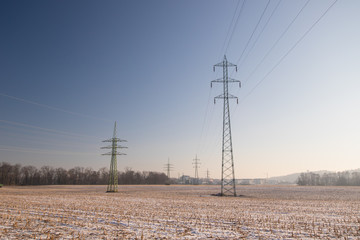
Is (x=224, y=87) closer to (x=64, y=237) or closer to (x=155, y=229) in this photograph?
(x=155, y=229)

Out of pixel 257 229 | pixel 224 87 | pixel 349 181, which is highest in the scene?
pixel 224 87

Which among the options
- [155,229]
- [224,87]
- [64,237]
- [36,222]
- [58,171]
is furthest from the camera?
[58,171]

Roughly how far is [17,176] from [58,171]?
26334mm

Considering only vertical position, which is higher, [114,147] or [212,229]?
[114,147]

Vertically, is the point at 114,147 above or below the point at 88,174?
above

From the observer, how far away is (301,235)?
12023 mm

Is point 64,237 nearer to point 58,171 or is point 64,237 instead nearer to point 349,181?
point 58,171

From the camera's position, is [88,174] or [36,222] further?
[88,174]

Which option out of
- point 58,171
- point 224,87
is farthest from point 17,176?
point 224,87

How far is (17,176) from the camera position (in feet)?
498

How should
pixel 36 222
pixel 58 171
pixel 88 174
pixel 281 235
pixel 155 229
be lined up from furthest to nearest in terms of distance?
pixel 88 174
pixel 58 171
pixel 36 222
pixel 155 229
pixel 281 235

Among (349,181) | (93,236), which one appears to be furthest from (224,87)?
(349,181)

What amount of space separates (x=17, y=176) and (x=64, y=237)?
176 meters

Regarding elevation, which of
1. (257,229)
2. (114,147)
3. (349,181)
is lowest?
(349,181)
